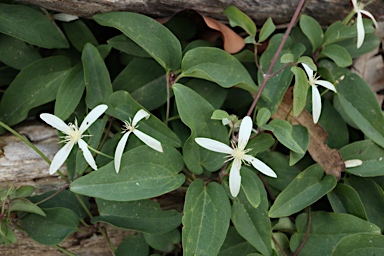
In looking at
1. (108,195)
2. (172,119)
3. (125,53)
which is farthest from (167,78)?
(108,195)

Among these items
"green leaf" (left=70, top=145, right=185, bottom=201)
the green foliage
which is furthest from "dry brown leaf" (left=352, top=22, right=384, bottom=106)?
"green leaf" (left=70, top=145, right=185, bottom=201)

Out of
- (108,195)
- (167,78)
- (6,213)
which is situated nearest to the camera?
(108,195)

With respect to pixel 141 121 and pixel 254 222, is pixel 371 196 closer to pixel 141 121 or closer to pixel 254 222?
pixel 254 222

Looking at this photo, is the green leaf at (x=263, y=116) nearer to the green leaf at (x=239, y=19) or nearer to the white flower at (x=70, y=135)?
the green leaf at (x=239, y=19)

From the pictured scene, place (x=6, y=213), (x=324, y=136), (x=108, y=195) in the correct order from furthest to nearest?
(x=324, y=136)
(x=6, y=213)
(x=108, y=195)

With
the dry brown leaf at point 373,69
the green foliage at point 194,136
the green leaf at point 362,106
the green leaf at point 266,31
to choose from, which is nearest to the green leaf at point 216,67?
the green foliage at point 194,136

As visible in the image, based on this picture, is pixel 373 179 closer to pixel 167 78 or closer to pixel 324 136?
pixel 324 136

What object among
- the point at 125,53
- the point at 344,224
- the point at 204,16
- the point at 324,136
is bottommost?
the point at 344,224
